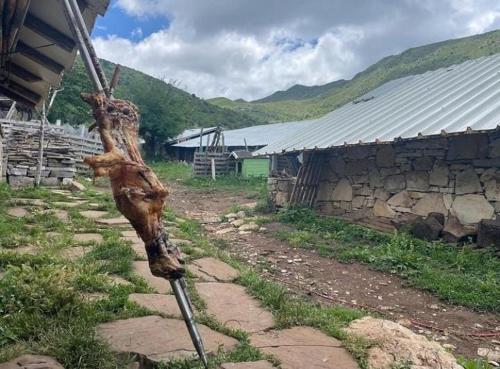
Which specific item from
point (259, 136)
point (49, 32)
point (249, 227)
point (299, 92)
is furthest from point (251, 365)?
point (299, 92)

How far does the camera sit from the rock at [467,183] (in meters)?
7.28

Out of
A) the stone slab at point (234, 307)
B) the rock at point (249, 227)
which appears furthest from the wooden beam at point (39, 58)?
the rock at point (249, 227)

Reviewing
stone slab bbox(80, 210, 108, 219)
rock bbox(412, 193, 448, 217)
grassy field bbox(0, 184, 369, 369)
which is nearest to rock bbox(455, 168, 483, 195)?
rock bbox(412, 193, 448, 217)

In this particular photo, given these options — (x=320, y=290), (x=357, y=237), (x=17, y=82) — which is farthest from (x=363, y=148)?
(x=17, y=82)

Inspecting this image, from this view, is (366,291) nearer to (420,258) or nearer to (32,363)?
(420,258)

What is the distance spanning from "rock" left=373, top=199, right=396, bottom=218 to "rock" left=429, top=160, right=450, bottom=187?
113 centimetres

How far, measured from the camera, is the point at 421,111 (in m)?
8.59

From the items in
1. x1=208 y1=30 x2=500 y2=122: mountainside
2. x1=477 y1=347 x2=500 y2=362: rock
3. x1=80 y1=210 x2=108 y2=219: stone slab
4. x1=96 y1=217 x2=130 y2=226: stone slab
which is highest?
x1=208 y1=30 x2=500 y2=122: mountainside

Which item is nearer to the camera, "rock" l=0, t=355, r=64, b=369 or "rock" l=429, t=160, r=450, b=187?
"rock" l=0, t=355, r=64, b=369

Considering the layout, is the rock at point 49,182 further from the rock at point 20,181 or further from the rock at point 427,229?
the rock at point 427,229

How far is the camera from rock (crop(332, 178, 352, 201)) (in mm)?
10086

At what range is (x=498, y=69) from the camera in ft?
30.4

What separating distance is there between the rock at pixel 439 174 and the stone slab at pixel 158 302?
20.0ft

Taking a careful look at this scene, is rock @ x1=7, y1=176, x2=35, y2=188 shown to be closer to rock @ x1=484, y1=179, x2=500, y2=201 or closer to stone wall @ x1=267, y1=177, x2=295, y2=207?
stone wall @ x1=267, y1=177, x2=295, y2=207
